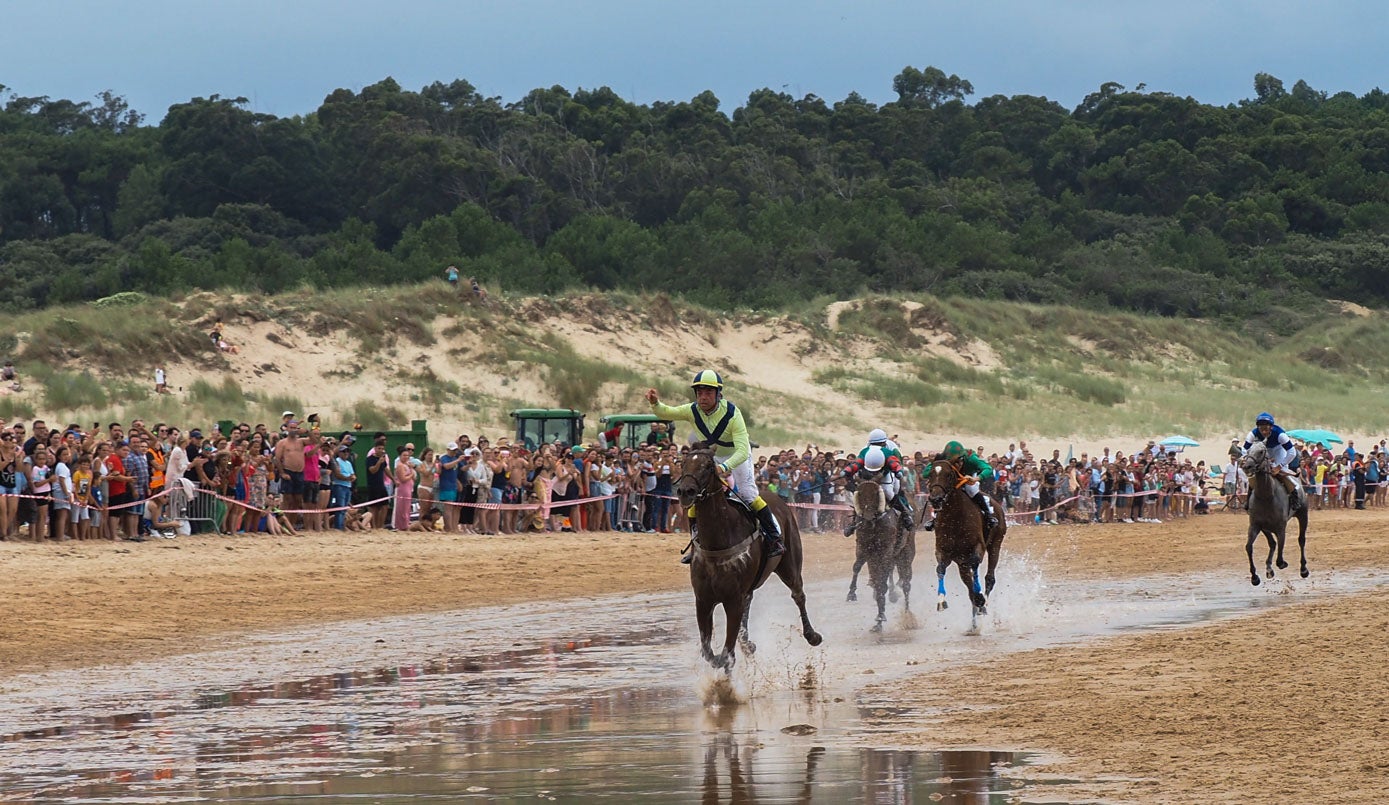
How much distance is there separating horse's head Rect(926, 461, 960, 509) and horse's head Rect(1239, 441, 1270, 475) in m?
6.07

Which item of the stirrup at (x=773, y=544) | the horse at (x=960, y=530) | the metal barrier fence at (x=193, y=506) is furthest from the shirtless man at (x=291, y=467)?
the stirrup at (x=773, y=544)

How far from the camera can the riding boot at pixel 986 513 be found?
17.7 meters

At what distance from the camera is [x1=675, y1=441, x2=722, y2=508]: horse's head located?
12148 mm

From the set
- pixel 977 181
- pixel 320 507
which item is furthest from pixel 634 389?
pixel 977 181

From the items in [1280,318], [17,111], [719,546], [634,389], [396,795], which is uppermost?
[17,111]

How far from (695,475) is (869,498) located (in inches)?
230

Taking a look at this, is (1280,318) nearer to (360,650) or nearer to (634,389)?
(634,389)

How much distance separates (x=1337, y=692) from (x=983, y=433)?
4246 centimetres

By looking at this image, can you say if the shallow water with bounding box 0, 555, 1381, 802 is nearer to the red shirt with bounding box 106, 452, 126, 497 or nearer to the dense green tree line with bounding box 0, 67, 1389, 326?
the red shirt with bounding box 106, 452, 126, 497

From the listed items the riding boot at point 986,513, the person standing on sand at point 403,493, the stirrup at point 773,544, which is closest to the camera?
the stirrup at point 773,544

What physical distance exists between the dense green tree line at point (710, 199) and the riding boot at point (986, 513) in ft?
145

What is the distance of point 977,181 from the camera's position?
9888 centimetres

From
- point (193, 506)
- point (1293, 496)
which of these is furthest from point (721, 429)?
point (193, 506)

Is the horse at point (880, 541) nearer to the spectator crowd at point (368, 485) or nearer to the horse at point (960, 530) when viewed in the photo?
the horse at point (960, 530)
